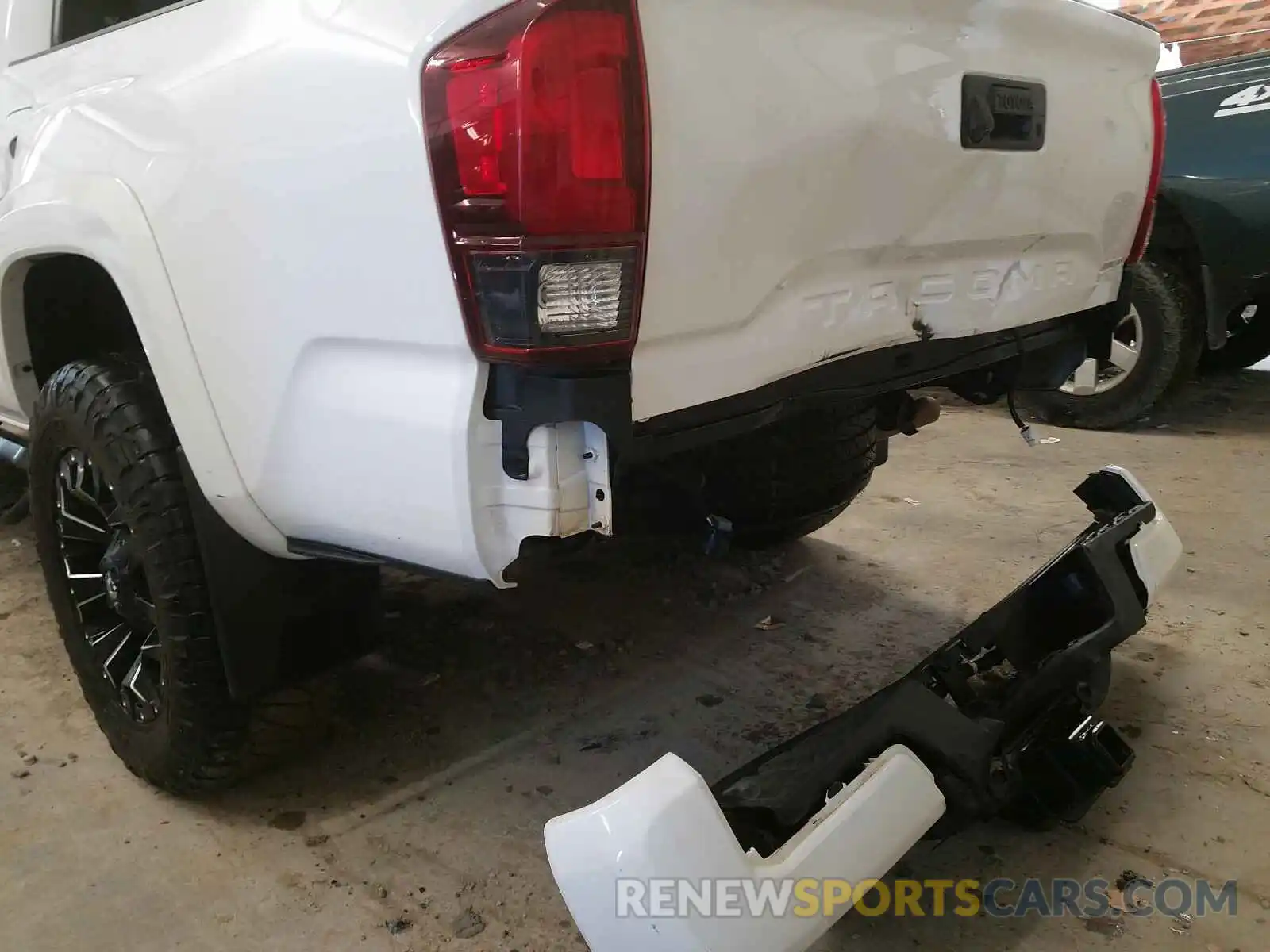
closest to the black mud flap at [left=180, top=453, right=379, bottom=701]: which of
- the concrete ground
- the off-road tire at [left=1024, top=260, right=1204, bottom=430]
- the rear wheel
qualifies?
the concrete ground

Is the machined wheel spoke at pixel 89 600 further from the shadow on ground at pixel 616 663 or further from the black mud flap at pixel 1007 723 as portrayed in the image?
the black mud flap at pixel 1007 723

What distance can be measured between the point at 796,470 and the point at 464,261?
4.45ft

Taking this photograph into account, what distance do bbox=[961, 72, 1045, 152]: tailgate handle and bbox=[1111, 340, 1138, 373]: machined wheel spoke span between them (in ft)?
10.4

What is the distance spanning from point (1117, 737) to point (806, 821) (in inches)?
30.0

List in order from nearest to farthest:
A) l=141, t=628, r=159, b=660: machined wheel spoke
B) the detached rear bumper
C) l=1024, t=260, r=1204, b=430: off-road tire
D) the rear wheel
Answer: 1. the detached rear bumper
2. l=141, t=628, r=159, b=660: machined wheel spoke
3. l=1024, t=260, r=1204, b=430: off-road tire
4. the rear wheel

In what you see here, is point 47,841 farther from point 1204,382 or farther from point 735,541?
point 1204,382

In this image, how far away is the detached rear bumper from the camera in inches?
46.9

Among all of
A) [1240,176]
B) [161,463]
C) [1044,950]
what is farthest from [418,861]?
[1240,176]

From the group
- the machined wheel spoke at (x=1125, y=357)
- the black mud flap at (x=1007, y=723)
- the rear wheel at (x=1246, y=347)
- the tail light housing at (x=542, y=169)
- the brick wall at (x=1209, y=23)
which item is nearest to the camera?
the tail light housing at (x=542, y=169)

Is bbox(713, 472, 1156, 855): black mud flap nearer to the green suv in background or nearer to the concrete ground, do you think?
the concrete ground

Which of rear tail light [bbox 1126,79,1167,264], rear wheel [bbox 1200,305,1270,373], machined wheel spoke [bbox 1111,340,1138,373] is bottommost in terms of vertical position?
rear wheel [bbox 1200,305,1270,373]

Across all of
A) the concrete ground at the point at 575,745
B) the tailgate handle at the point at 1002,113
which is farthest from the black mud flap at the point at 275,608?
the tailgate handle at the point at 1002,113

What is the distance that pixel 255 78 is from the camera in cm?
131

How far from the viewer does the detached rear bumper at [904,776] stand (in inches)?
46.9
